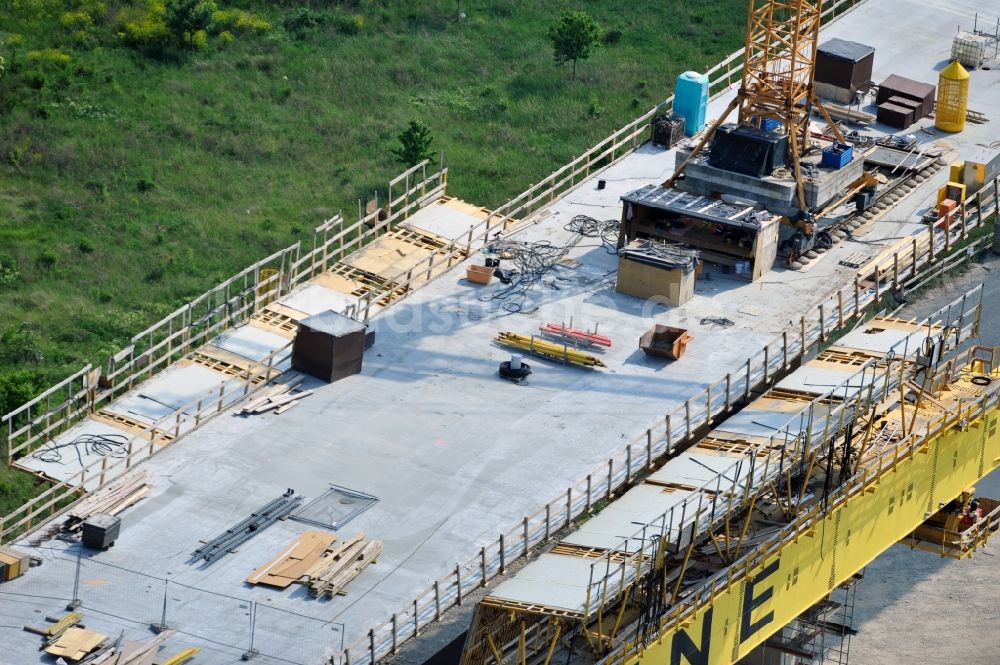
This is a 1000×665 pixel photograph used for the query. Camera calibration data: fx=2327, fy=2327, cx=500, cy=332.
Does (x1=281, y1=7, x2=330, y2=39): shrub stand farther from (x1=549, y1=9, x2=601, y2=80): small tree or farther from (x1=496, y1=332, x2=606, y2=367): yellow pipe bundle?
(x1=496, y1=332, x2=606, y2=367): yellow pipe bundle

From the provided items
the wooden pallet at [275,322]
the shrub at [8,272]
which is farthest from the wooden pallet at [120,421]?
the shrub at [8,272]

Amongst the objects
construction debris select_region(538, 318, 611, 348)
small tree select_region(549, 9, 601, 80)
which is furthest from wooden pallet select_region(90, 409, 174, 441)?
small tree select_region(549, 9, 601, 80)

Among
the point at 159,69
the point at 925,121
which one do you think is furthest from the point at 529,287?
the point at 159,69

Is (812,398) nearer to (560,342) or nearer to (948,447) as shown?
(948,447)

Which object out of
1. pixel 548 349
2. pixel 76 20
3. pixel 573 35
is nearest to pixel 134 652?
pixel 548 349

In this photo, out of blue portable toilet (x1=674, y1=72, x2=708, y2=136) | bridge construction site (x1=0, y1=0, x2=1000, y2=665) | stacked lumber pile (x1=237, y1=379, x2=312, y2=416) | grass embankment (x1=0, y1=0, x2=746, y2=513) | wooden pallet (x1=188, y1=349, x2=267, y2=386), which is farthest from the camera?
blue portable toilet (x1=674, y1=72, x2=708, y2=136)

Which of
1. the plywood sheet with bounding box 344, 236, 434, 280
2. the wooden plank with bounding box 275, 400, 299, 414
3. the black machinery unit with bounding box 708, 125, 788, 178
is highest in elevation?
the black machinery unit with bounding box 708, 125, 788, 178
